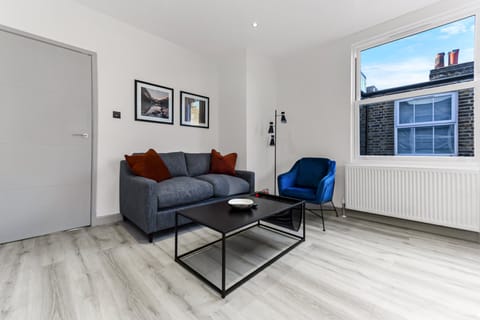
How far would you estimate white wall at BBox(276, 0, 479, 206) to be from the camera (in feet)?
10.1

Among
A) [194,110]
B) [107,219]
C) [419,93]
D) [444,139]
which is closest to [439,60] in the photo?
[419,93]

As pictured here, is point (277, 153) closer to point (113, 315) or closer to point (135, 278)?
point (135, 278)

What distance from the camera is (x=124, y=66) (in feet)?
9.24

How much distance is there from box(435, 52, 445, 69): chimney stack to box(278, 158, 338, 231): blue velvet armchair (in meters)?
1.62

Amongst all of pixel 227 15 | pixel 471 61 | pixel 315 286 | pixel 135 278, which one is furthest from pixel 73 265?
pixel 471 61

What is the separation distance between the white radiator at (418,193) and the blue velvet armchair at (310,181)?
34 cm

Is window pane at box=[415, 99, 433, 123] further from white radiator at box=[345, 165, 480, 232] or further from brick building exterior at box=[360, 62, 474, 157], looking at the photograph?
white radiator at box=[345, 165, 480, 232]

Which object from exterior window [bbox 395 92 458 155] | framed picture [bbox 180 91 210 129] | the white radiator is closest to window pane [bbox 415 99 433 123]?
exterior window [bbox 395 92 458 155]

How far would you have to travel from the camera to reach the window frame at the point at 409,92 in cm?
221

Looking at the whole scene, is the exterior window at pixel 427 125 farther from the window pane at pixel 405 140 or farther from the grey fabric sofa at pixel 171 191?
the grey fabric sofa at pixel 171 191

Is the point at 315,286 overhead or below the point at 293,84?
below

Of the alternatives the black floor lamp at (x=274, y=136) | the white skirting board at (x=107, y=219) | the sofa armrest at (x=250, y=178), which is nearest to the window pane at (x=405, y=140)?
the black floor lamp at (x=274, y=136)

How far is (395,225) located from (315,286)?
189 centimetres

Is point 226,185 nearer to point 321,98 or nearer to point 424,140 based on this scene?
point 321,98
